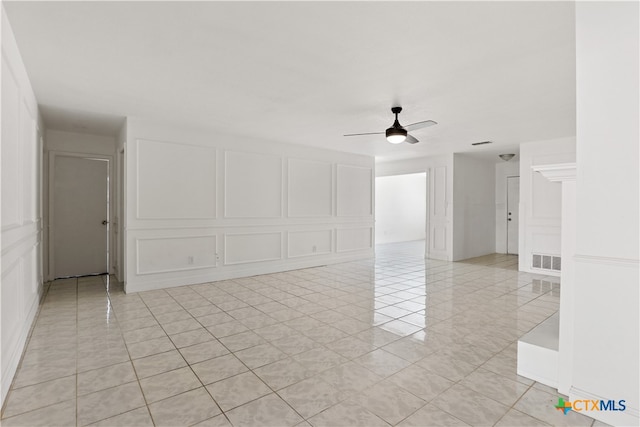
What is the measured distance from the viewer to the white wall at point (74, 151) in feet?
17.6

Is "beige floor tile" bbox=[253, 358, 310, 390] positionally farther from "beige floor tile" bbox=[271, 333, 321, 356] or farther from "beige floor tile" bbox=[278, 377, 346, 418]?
"beige floor tile" bbox=[271, 333, 321, 356]

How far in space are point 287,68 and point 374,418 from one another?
110 inches

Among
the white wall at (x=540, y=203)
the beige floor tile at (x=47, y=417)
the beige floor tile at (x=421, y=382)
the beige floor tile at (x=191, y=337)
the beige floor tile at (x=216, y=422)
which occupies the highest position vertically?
the white wall at (x=540, y=203)

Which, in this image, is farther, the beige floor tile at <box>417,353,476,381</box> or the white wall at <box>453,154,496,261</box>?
the white wall at <box>453,154,496,261</box>

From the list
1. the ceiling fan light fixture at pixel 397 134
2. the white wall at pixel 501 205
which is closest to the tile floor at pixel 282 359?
the ceiling fan light fixture at pixel 397 134

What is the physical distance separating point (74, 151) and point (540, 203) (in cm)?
831

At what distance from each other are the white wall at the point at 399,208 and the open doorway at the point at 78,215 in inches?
310

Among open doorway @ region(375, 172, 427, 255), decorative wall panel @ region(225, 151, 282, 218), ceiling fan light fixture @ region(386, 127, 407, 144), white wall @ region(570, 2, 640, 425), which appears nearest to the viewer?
white wall @ region(570, 2, 640, 425)

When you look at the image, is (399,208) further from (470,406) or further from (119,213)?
(470,406)

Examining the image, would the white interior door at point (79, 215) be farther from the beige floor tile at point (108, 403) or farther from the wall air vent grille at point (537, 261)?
the wall air vent grille at point (537, 261)

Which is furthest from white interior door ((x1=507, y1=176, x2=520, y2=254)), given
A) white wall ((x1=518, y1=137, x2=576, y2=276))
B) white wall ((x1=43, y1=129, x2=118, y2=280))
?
white wall ((x1=43, y1=129, x2=118, y2=280))

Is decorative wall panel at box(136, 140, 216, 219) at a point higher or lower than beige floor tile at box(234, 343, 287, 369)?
higher

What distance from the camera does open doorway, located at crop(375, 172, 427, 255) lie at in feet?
37.5

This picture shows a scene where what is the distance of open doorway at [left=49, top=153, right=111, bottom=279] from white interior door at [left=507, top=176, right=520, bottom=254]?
30.3 ft
